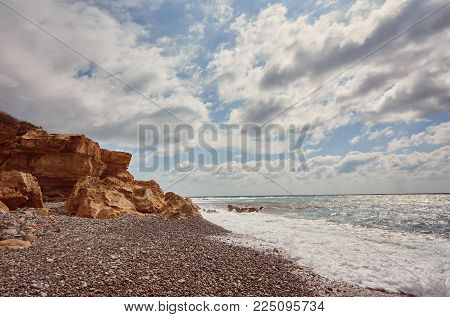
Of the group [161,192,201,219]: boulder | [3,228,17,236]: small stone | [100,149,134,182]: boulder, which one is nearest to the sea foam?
[161,192,201,219]: boulder

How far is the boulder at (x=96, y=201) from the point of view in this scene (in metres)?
17.0

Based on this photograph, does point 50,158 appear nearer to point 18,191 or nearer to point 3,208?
point 18,191

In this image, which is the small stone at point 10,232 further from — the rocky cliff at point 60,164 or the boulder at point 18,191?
the rocky cliff at point 60,164

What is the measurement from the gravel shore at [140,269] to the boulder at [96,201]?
5170 millimetres

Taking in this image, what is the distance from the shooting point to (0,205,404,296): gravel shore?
21.7 ft

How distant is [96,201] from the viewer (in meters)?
17.9

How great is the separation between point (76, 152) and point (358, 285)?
2327 cm

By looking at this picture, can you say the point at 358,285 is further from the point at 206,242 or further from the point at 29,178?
the point at 29,178

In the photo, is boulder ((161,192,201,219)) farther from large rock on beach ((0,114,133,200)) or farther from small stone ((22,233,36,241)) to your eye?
small stone ((22,233,36,241))

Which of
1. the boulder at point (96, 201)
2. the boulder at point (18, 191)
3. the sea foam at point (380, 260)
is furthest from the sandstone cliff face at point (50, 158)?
the sea foam at point (380, 260)

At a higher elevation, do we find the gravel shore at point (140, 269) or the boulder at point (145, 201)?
the boulder at point (145, 201)

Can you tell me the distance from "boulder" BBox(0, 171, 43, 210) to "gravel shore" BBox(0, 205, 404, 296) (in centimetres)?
534

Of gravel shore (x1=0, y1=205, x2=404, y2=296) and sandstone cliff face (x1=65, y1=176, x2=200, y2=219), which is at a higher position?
sandstone cliff face (x1=65, y1=176, x2=200, y2=219)
